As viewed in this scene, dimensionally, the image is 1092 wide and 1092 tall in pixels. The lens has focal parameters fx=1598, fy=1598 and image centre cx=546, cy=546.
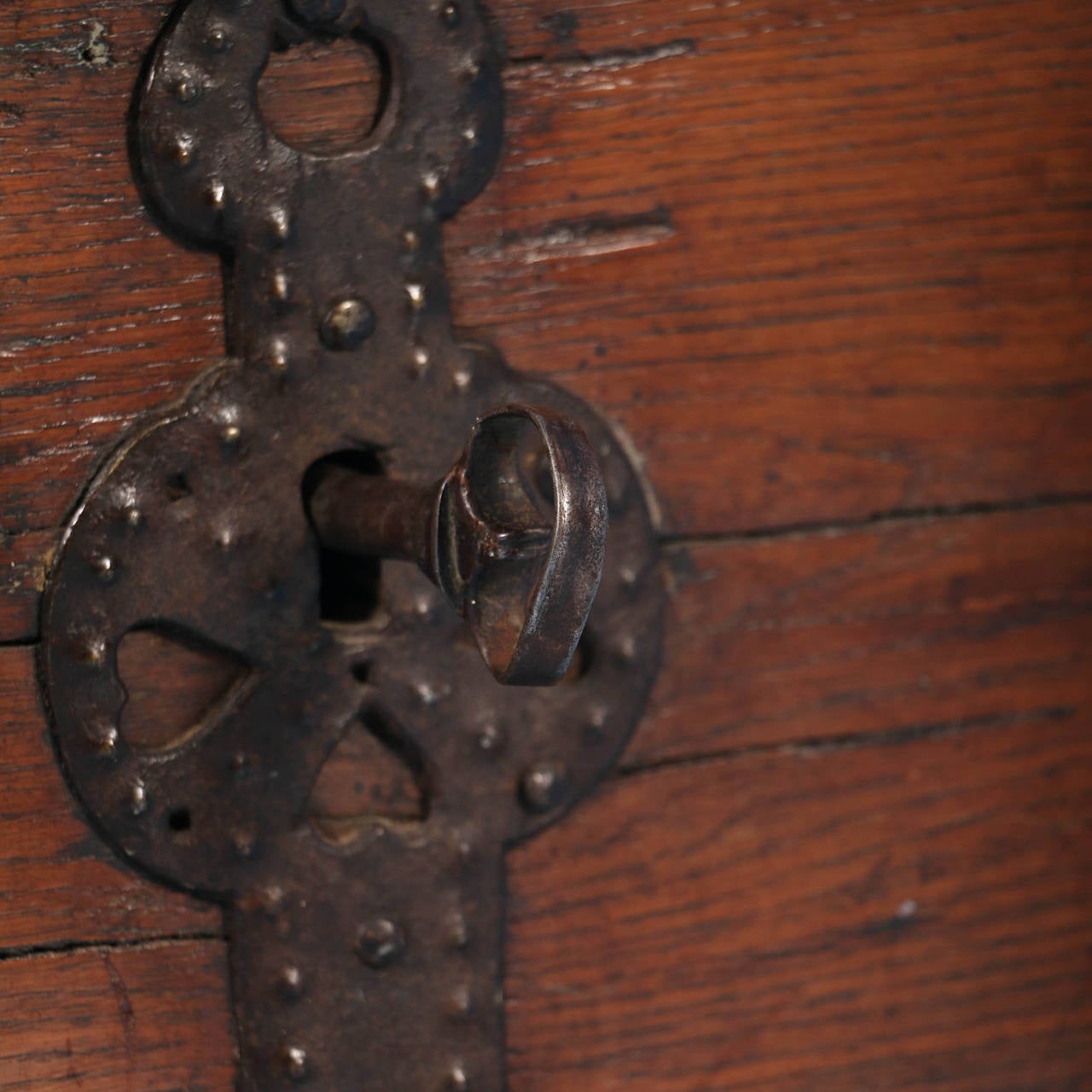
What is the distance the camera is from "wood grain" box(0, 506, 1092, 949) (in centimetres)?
79

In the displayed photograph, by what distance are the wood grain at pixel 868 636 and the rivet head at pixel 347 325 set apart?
0.19 metres

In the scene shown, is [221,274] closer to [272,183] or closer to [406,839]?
[272,183]

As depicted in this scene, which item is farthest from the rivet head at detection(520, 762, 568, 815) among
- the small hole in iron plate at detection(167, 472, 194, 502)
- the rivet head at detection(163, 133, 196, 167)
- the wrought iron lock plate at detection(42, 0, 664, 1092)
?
the rivet head at detection(163, 133, 196, 167)

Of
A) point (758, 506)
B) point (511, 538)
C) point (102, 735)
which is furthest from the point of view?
point (758, 506)

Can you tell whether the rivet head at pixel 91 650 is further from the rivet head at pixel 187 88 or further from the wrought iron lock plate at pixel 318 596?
the rivet head at pixel 187 88

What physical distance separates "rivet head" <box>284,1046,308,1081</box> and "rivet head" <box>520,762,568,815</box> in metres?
0.15

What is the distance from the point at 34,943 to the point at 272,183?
339 mm

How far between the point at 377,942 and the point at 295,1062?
6 cm

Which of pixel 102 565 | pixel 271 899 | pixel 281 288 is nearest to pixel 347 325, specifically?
pixel 281 288

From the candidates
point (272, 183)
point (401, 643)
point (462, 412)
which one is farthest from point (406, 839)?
point (272, 183)

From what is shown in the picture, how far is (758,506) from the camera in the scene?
792 millimetres

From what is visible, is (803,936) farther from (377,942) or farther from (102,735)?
(102,735)

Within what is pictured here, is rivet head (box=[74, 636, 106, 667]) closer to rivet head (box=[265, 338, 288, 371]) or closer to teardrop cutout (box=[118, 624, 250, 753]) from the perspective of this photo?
teardrop cutout (box=[118, 624, 250, 753])

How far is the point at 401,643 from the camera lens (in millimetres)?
721
